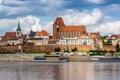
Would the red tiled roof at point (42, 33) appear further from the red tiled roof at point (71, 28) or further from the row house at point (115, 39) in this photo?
the row house at point (115, 39)

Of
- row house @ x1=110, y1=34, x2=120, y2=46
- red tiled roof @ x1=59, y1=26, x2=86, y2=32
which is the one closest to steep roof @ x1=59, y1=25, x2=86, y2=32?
red tiled roof @ x1=59, y1=26, x2=86, y2=32

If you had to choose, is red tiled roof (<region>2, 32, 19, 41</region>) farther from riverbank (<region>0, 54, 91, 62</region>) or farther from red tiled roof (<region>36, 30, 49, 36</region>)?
riverbank (<region>0, 54, 91, 62</region>)

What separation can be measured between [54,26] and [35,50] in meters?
19.8

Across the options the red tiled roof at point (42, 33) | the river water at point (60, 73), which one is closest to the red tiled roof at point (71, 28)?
the red tiled roof at point (42, 33)

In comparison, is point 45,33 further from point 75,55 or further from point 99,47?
point 75,55

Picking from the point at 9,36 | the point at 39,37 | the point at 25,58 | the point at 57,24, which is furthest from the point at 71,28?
the point at 25,58

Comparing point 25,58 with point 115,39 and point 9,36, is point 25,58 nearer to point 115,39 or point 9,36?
point 9,36

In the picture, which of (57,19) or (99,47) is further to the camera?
(57,19)

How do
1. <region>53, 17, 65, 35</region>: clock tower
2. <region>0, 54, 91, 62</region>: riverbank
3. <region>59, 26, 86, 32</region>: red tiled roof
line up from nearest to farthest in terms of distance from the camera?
1. <region>0, 54, 91, 62</region>: riverbank
2. <region>59, 26, 86, 32</region>: red tiled roof
3. <region>53, 17, 65, 35</region>: clock tower

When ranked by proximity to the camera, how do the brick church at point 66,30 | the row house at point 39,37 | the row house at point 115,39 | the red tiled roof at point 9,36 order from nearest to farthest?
the row house at point 39,37
the brick church at point 66,30
the red tiled roof at point 9,36
the row house at point 115,39

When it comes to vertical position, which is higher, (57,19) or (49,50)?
(57,19)

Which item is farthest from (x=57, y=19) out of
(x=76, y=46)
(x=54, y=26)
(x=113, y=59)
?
(x=113, y=59)

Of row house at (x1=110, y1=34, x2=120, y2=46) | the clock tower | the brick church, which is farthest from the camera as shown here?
row house at (x1=110, y1=34, x2=120, y2=46)

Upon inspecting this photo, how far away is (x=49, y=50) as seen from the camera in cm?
12356
